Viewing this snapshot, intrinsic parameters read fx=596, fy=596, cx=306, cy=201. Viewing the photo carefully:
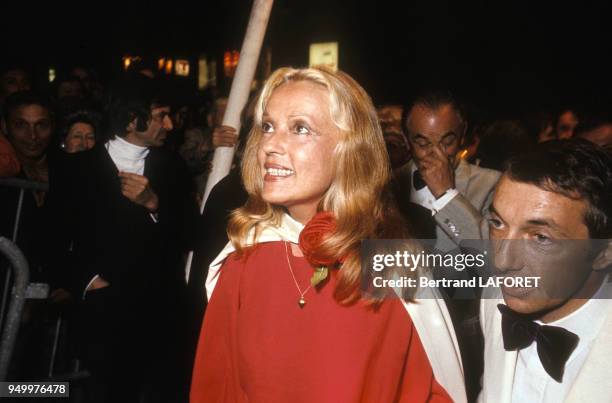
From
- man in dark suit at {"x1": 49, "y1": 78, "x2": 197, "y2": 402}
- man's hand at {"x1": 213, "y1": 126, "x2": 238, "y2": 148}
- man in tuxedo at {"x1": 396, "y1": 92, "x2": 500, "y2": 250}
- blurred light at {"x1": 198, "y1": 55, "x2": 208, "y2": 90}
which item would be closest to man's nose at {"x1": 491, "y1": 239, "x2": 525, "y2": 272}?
man in tuxedo at {"x1": 396, "y1": 92, "x2": 500, "y2": 250}

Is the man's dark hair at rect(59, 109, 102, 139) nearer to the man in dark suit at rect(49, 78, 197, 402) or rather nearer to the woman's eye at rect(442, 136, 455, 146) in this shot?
the man in dark suit at rect(49, 78, 197, 402)

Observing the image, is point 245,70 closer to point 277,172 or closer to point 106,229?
point 106,229

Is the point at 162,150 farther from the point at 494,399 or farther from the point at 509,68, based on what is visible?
the point at 509,68

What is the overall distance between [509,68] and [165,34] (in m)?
10.9

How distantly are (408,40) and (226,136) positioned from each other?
44.3 feet

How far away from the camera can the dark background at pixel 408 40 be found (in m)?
11.9

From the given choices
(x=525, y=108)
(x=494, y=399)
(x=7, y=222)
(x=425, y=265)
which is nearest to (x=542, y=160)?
(x=425, y=265)

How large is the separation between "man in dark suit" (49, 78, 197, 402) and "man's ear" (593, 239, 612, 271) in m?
2.26

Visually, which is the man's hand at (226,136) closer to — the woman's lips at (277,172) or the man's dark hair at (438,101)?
the man's dark hair at (438,101)

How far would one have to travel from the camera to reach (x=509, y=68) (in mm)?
13656

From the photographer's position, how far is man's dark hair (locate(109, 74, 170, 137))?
3244 mm

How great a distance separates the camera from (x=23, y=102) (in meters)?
3.85

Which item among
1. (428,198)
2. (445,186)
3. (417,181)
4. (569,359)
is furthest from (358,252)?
(417,181)

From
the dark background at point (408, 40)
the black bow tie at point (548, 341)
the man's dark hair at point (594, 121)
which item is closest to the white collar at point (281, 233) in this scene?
the black bow tie at point (548, 341)
